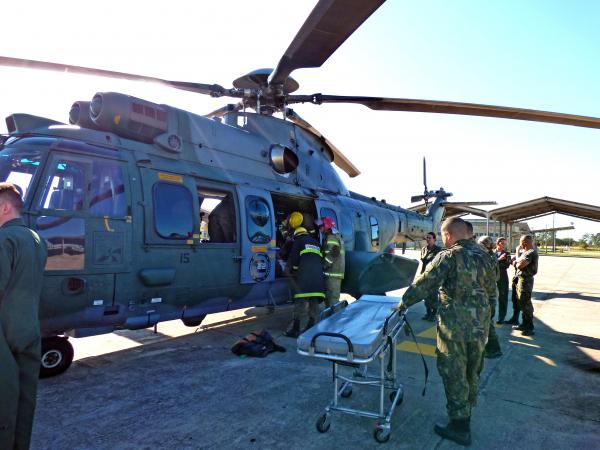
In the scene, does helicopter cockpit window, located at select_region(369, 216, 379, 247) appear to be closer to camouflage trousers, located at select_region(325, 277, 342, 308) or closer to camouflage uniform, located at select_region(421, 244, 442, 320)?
camouflage uniform, located at select_region(421, 244, 442, 320)

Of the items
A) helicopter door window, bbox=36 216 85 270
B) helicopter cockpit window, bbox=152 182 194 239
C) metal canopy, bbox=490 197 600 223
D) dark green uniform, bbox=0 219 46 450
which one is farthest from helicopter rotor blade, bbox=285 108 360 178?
metal canopy, bbox=490 197 600 223

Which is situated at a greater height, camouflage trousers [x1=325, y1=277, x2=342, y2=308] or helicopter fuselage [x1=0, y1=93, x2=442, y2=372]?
helicopter fuselage [x1=0, y1=93, x2=442, y2=372]

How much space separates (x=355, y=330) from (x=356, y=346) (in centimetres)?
38

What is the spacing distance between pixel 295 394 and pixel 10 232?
9.57 ft

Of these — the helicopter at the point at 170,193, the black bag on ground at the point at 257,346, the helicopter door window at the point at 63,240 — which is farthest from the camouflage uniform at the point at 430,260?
the helicopter door window at the point at 63,240

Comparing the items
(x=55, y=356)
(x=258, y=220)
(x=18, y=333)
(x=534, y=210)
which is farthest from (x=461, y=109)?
(x=534, y=210)

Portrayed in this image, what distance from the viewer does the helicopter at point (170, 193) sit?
13.4 ft

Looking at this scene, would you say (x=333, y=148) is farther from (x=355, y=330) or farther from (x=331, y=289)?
(x=355, y=330)

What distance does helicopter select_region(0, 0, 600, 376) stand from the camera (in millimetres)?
4094

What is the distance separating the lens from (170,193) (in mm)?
5117

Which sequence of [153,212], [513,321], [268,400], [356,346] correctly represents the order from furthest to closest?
[513,321] → [153,212] → [268,400] → [356,346]

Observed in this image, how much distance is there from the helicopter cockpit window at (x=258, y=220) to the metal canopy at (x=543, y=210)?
30477 mm

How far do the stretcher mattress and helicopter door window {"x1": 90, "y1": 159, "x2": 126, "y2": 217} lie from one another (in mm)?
2655

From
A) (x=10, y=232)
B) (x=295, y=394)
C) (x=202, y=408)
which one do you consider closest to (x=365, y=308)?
(x=295, y=394)
